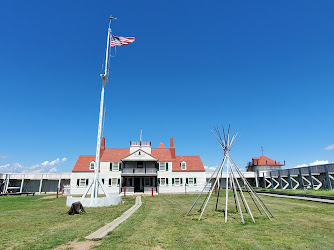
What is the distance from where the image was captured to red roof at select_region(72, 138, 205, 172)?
3884cm

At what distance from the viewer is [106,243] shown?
6305 mm

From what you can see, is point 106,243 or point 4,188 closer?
point 106,243

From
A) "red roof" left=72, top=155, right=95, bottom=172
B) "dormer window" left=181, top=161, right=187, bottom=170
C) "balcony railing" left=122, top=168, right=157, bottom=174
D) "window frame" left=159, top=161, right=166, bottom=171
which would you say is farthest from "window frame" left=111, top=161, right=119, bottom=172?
"dormer window" left=181, top=161, right=187, bottom=170

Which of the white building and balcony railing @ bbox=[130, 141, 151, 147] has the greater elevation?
balcony railing @ bbox=[130, 141, 151, 147]

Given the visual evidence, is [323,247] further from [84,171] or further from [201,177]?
[84,171]

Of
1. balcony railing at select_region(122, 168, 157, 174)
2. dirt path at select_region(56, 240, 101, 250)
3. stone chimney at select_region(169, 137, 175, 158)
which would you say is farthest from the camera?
stone chimney at select_region(169, 137, 175, 158)

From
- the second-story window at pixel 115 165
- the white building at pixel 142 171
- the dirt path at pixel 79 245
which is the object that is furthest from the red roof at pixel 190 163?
the dirt path at pixel 79 245

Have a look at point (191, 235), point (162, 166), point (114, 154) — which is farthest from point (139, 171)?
point (191, 235)

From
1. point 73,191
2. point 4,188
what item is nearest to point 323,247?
point 73,191

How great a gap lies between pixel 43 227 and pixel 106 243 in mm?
4249

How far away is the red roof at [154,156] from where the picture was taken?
3884 centimetres

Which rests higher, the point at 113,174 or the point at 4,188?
the point at 113,174

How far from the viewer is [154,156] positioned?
39.9 m

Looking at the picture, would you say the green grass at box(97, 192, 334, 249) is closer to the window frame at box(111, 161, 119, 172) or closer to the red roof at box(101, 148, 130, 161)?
the window frame at box(111, 161, 119, 172)
